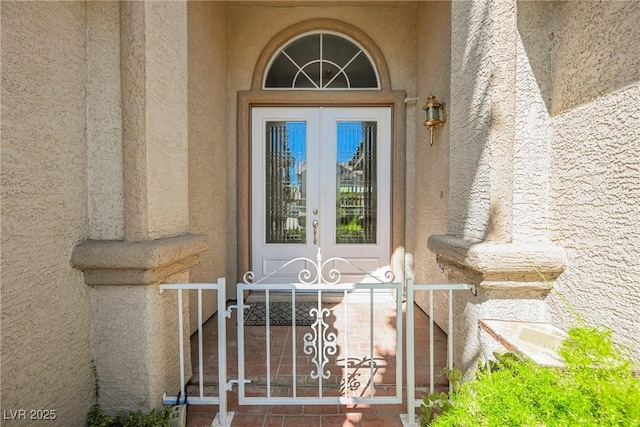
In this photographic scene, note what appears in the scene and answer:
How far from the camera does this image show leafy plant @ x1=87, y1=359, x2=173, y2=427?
1758 mm

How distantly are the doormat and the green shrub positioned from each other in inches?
90.6

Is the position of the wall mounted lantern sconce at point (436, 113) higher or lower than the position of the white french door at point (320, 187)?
higher

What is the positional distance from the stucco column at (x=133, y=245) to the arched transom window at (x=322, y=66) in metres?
2.33

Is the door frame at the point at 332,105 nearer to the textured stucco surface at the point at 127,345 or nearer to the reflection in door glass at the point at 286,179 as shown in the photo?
the reflection in door glass at the point at 286,179

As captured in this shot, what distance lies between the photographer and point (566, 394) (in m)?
0.99

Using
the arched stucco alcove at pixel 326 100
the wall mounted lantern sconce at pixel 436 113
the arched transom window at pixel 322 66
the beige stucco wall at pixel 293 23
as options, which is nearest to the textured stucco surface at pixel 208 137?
the beige stucco wall at pixel 293 23

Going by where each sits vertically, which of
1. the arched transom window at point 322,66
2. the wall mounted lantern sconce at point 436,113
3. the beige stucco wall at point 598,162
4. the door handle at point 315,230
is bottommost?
the door handle at point 315,230

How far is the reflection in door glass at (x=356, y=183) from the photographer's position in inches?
164

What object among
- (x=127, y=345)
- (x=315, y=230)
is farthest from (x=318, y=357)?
(x=315, y=230)

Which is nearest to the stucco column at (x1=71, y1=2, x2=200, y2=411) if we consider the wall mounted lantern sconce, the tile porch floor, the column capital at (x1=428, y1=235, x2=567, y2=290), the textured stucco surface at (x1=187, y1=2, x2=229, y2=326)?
the tile porch floor

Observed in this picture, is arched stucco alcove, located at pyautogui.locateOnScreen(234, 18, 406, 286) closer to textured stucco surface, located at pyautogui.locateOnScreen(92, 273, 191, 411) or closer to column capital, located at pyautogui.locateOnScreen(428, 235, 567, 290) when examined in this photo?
textured stucco surface, located at pyautogui.locateOnScreen(92, 273, 191, 411)

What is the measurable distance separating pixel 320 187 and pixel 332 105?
42.8 inches

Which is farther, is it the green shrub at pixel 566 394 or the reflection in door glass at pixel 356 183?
the reflection in door glass at pixel 356 183

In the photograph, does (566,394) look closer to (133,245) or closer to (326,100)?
(133,245)
